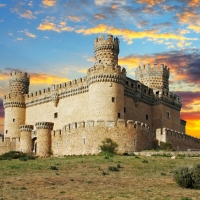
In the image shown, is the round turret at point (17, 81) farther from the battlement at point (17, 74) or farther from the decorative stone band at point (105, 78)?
the decorative stone band at point (105, 78)

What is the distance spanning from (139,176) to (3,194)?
30.9ft

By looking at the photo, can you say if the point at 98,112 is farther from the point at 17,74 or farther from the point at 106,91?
the point at 17,74

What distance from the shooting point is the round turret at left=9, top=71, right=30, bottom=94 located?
57.8m

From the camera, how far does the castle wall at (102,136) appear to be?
40.2m

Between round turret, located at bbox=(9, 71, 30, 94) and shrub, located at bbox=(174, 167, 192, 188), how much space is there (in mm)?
37182

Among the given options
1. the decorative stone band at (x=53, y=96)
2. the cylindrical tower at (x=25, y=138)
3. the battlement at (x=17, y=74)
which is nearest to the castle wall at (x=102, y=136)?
the decorative stone band at (x=53, y=96)

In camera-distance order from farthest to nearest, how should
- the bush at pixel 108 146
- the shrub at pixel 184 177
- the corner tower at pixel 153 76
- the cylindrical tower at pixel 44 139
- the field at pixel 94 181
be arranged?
the corner tower at pixel 153 76 → the cylindrical tower at pixel 44 139 → the bush at pixel 108 146 → the shrub at pixel 184 177 → the field at pixel 94 181

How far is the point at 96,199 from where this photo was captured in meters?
20.3

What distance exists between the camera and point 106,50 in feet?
164

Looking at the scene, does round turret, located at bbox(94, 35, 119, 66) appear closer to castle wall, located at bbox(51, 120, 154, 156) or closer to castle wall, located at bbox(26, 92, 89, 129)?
castle wall, located at bbox(26, 92, 89, 129)

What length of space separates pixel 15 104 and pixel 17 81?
3170 millimetres

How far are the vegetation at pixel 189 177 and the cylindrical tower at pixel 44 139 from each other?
24.1 metres

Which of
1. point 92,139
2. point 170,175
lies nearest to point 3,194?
point 170,175

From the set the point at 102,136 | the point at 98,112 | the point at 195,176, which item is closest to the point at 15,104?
the point at 98,112
